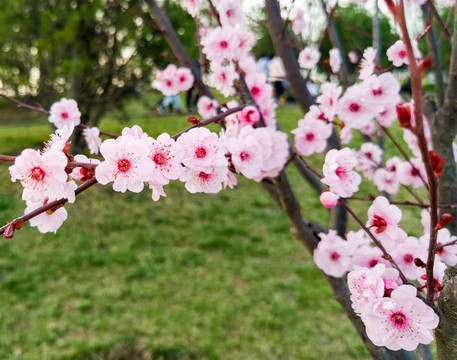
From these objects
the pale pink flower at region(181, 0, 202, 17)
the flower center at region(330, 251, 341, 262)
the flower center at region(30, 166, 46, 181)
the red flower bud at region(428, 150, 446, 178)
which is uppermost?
the pale pink flower at region(181, 0, 202, 17)

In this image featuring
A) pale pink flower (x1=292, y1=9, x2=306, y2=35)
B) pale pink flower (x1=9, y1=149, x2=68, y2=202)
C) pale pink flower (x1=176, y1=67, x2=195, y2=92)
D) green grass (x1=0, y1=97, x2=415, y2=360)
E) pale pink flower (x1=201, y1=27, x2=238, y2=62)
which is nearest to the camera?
pale pink flower (x1=9, y1=149, x2=68, y2=202)

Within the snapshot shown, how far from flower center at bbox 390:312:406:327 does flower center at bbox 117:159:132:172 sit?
0.60m

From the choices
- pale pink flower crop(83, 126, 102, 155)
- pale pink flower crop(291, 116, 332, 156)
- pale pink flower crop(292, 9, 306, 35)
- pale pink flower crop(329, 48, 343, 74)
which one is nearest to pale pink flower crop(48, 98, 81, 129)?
pale pink flower crop(83, 126, 102, 155)

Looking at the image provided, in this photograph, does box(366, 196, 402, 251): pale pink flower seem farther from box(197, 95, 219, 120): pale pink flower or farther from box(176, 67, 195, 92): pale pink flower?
box(176, 67, 195, 92): pale pink flower

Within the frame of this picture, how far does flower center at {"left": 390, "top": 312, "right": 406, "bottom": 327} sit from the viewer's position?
0.86 meters

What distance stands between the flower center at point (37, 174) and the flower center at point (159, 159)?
21cm

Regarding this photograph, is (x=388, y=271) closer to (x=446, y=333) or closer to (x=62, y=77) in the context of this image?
(x=446, y=333)

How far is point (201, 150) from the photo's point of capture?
970 mm

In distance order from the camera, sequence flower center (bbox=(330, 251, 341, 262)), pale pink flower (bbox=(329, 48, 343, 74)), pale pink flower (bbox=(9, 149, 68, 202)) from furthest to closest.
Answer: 1. pale pink flower (bbox=(329, 48, 343, 74))
2. flower center (bbox=(330, 251, 341, 262))
3. pale pink flower (bbox=(9, 149, 68, 202))

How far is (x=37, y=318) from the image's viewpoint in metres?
2.90

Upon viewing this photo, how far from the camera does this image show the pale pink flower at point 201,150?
94 centimetres

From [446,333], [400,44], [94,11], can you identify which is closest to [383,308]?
[446,333]

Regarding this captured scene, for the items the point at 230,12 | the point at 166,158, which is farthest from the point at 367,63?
the point at 166,158

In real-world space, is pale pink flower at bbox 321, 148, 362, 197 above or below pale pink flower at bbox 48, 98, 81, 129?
below
